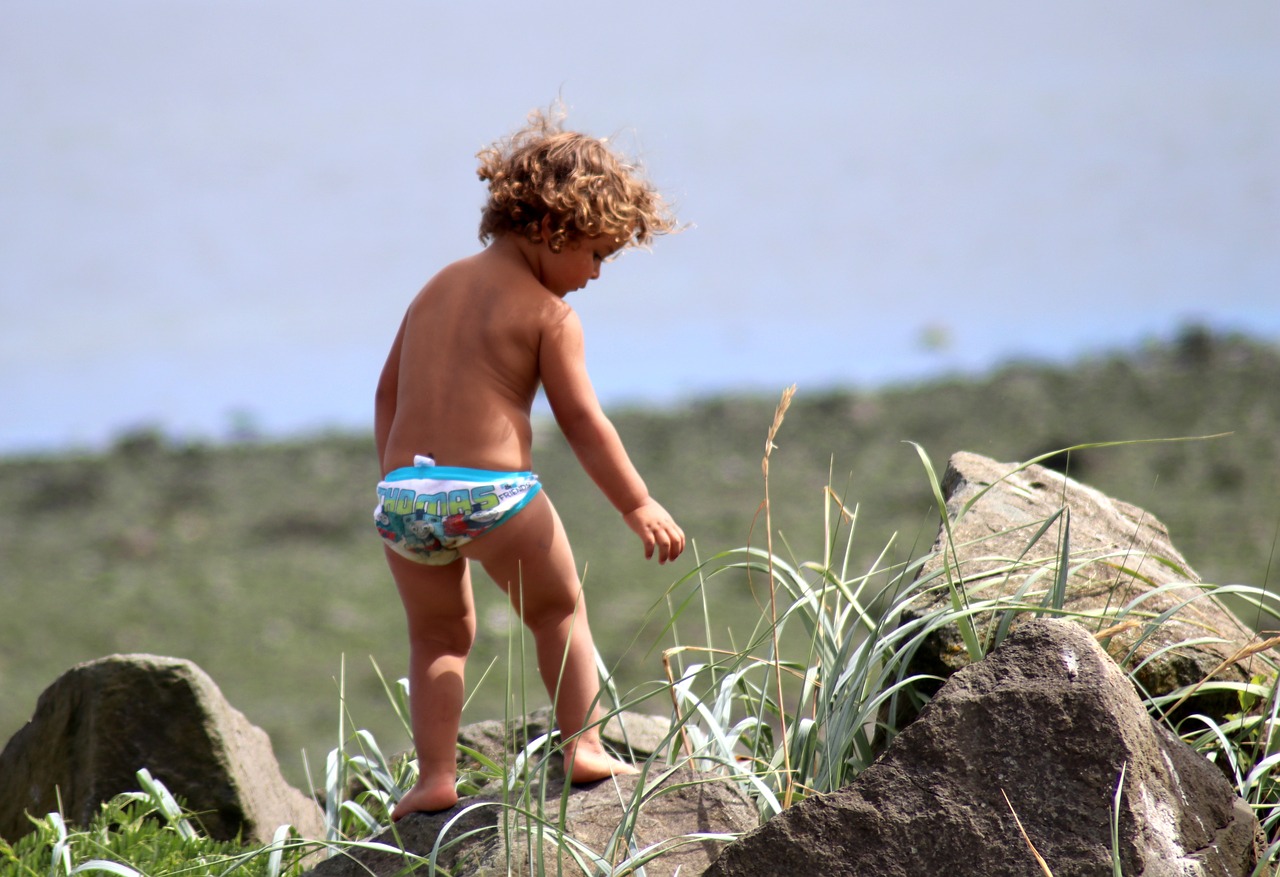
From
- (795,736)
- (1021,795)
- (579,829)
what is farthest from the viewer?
(795,736)

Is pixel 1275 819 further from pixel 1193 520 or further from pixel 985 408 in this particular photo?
pixel 985 408

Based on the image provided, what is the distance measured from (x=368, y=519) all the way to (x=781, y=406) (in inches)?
264

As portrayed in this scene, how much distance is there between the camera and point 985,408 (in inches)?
343

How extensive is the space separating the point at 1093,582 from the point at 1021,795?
93 centimetres

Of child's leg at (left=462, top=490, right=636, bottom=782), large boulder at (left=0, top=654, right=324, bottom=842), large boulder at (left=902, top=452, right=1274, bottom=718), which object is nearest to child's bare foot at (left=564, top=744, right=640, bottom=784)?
child's leg at (left=462, top=490, right=636, bottom=782)

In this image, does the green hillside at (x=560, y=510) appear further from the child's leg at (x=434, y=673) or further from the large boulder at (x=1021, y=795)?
the large boulder at (x=1021, y=795)

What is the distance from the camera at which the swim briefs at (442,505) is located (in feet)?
7.43

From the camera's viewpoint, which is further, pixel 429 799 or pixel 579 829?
pixel 429 799

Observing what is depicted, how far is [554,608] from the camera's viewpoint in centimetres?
238

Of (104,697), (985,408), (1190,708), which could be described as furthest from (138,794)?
(985,408)

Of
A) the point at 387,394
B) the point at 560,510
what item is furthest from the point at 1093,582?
the point at 560,510

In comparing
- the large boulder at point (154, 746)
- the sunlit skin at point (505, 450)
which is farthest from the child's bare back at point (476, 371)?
the large boulder at point (154, 746)

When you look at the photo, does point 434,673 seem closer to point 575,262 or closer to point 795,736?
point 795,736

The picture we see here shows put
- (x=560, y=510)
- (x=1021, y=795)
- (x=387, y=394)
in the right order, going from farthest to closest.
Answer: (x=560, y=510)
(x=387, y=394)
(x=1021, y=795)
